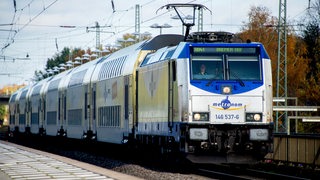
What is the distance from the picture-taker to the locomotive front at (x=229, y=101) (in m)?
21.3

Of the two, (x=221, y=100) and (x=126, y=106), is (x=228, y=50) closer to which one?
(x=221, y=100)

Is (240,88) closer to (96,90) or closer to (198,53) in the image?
(198,53)

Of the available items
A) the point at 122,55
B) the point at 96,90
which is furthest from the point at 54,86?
the point at 122,55

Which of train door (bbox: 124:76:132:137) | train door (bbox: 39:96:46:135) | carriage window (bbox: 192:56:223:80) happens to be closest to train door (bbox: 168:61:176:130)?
carriage window (bbox: 192:56:223:80)

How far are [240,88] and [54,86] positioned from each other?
99.3 feet

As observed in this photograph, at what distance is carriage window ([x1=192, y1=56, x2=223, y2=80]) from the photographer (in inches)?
854

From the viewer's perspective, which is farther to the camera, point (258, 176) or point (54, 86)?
point (54, 86)

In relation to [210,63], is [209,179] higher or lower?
lower

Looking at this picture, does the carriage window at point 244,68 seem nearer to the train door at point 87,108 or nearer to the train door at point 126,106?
the train door at point 126,106

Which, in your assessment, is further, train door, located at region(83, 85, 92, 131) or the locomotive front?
train door, located at region(83, 85, 92, 131)

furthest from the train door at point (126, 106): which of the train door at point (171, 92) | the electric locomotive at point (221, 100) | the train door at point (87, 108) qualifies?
the train door at point (87, 108)

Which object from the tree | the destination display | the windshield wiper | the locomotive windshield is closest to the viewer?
the windshield wiper

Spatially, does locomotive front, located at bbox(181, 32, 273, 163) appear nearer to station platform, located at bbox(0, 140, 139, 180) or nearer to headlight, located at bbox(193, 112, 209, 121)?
headlight, located at bbox(193, 112, 209, 121)

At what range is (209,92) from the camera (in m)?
21.4
